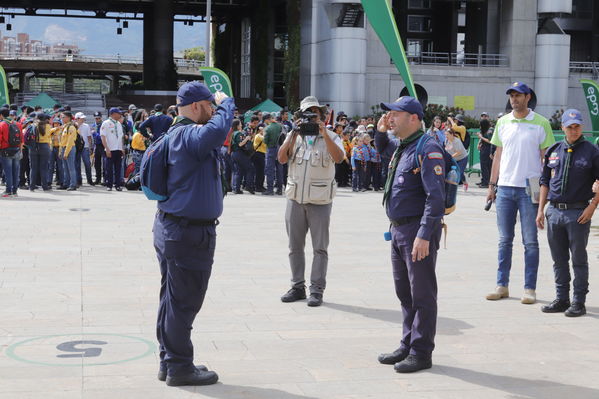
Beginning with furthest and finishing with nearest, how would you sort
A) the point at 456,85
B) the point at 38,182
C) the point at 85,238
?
the point at 456,85 → the point at 38,182 → the point at 85,238

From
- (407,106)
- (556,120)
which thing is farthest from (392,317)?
(556,120)

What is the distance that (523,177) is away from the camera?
8094mm

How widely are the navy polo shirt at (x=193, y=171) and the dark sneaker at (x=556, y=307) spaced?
3721mm

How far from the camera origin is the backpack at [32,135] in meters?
19.1

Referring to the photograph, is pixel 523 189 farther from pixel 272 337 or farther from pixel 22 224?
pixel 22 224

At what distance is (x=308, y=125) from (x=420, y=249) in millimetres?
2561

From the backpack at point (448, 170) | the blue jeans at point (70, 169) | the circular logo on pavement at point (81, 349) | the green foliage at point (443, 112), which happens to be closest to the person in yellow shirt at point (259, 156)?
the blue jeans at point (70, 169)

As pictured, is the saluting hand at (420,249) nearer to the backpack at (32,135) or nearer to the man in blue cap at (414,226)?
the man in blue cap at (414,226)

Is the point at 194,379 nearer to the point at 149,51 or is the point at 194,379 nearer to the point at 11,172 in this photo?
the point at 11,172

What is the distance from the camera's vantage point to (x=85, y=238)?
469 inches

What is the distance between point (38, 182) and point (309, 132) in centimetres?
1382

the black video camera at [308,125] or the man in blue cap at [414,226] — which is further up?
the black video camera at [308,125]

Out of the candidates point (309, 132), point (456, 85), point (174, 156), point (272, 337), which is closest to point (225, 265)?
point (309, 132)

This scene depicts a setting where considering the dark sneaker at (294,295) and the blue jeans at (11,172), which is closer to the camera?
the dark sneaker at (294,295)
